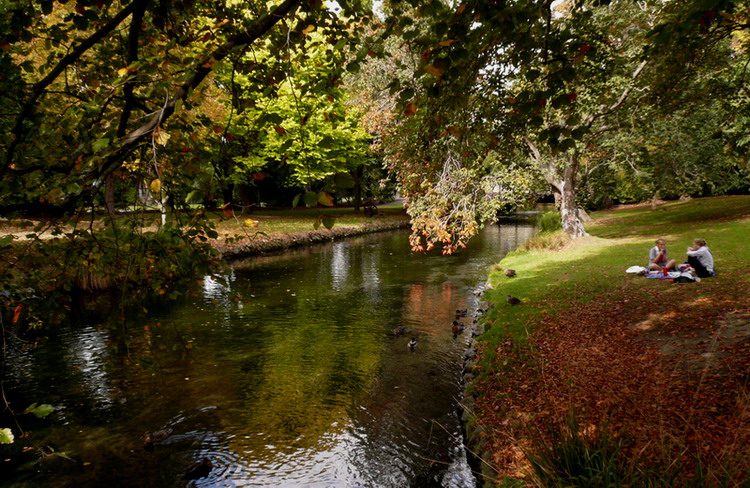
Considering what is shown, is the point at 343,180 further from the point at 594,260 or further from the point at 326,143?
the point at 594,260

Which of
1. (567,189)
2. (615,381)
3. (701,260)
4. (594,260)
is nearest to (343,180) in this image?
(615,381)

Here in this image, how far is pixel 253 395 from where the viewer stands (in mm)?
8953

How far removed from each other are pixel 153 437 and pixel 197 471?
4.09ft

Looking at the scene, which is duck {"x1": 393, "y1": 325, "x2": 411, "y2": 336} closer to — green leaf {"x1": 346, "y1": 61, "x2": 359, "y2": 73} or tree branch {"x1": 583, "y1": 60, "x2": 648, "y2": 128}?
tree branch {"x1": 583, "y1": 60, "x2": 648, "y2": 128}

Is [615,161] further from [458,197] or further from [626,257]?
[458,197]

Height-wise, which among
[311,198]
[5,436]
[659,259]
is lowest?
[659,259]

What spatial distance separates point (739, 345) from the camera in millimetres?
6984

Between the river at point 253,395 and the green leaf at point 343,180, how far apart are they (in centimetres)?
193

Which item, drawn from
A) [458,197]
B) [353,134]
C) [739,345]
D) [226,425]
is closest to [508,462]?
[739,345]

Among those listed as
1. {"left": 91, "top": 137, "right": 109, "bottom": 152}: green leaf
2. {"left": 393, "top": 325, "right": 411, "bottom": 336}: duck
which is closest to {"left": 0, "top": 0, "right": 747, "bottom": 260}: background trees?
{"left": 91, "top": 137, "right": 109, "bottom": 152}: green leaf

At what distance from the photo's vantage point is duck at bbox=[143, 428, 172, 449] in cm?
723

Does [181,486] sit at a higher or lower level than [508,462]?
lower

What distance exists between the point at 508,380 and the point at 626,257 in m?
12.3

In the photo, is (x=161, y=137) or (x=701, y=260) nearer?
(x=161, y=137)
